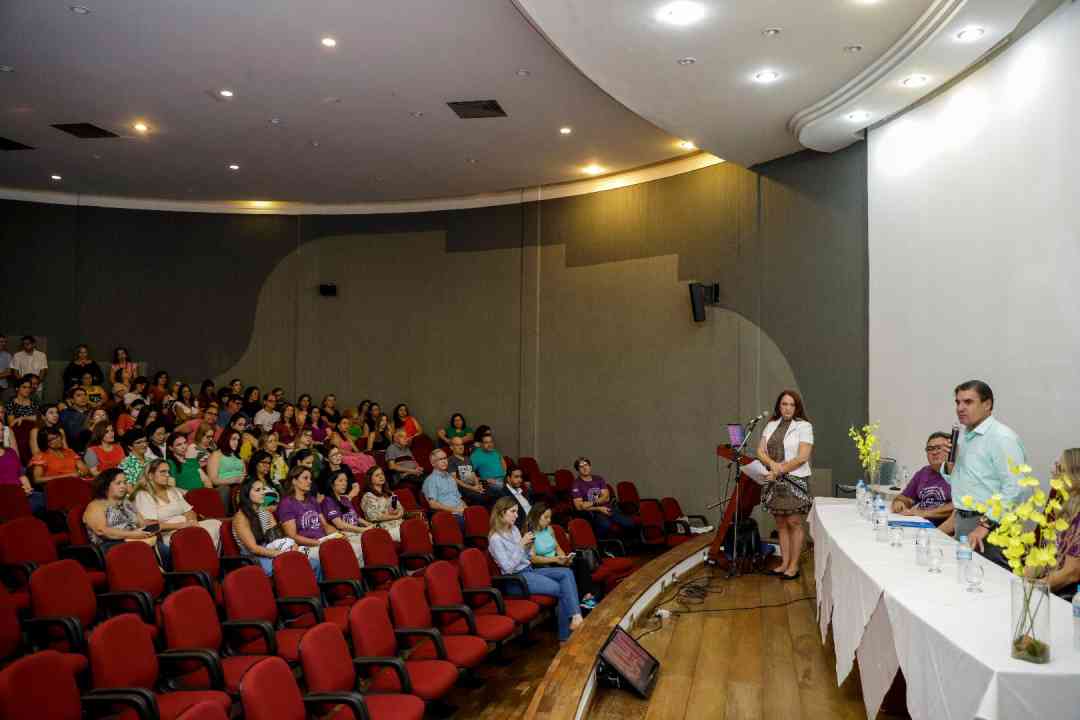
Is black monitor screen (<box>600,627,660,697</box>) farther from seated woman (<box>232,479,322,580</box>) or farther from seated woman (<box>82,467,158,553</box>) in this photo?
seated woman (<box>82,467,158,553</box>)

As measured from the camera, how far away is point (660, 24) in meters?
4.79

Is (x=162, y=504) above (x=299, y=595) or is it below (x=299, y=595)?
above

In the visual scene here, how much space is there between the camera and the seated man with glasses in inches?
191

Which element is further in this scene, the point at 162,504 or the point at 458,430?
the point at 458,430

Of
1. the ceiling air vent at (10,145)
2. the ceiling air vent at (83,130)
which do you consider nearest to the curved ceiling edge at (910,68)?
the ceiling air vent at (83,130)

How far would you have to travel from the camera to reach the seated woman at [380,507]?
6367 mm

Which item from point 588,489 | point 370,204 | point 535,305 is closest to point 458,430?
point 535,305

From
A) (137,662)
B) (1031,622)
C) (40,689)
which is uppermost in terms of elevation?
(1031,622)

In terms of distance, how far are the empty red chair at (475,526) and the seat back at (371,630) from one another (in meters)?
2.32

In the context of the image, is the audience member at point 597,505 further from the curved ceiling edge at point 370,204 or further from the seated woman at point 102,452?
the seated woman at point 102,452

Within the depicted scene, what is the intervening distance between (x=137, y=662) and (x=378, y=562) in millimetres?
2127

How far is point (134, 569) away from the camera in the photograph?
435 centimetres

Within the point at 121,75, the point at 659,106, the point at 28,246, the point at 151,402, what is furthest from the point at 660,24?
the point at 28,246

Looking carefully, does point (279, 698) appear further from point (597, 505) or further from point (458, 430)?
point (458, 430)
